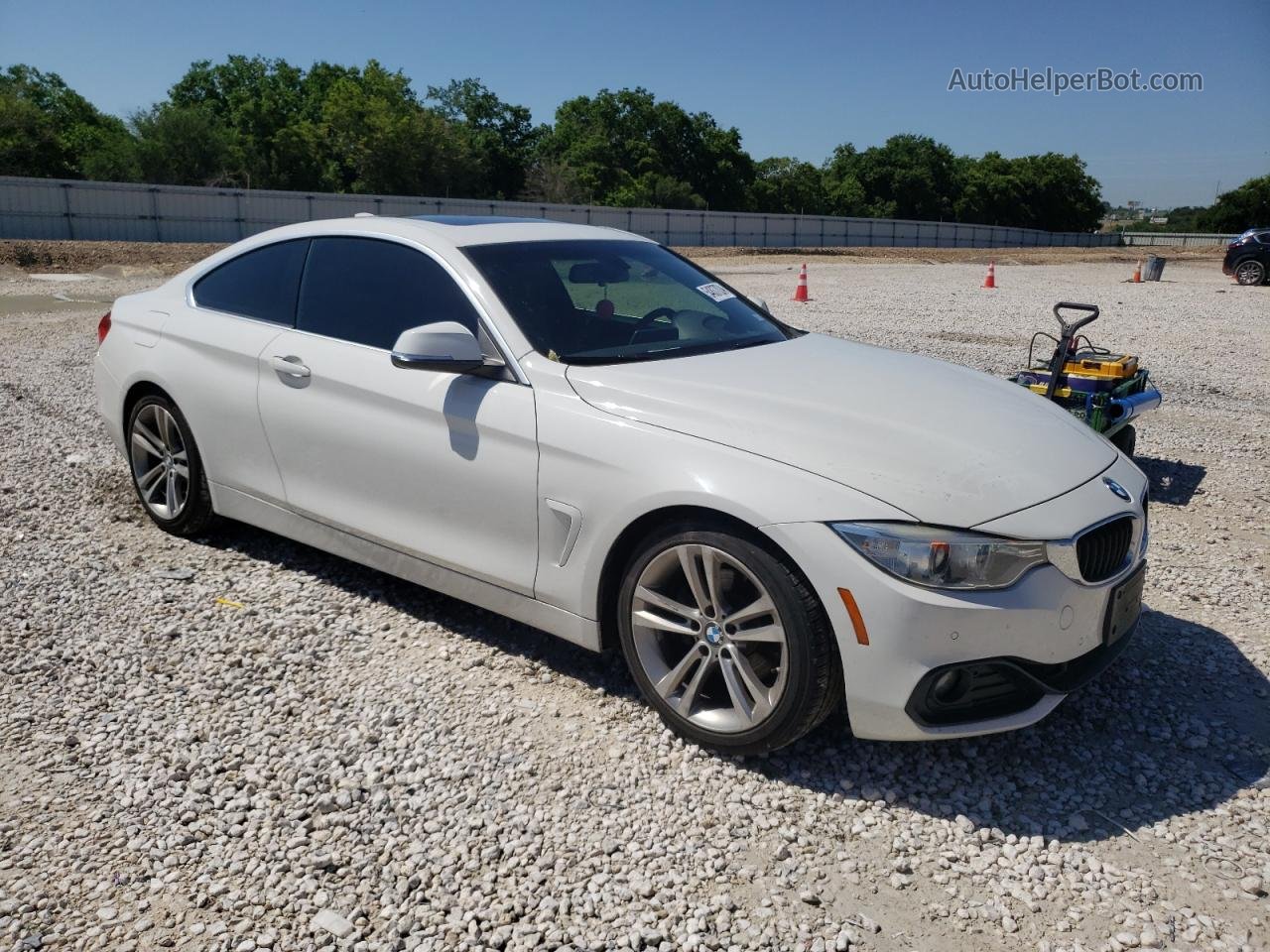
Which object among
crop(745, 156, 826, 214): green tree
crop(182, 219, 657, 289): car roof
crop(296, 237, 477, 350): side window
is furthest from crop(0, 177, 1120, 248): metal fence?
crop(745, 156, 826, 214): green tree

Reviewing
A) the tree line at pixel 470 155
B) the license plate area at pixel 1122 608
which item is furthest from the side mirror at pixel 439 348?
the tree line at pixel 470 155

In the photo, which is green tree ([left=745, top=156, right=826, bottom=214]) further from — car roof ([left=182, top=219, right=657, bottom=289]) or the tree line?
car roof ([left=182, top=219, right=657, bottom=289])

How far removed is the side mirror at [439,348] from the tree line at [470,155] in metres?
67.9

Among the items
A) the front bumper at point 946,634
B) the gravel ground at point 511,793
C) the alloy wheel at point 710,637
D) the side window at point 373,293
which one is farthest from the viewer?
the side window at point 373,293

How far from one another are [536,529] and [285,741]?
43.6 inches

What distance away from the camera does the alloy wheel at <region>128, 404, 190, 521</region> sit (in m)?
5.07

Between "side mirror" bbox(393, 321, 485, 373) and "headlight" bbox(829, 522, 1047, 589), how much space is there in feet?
4.91

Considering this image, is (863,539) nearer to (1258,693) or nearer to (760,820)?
(760,820)

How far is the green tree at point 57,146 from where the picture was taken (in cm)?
6019

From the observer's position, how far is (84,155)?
65812mm

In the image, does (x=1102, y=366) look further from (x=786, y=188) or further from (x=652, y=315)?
(x=786, y=188)

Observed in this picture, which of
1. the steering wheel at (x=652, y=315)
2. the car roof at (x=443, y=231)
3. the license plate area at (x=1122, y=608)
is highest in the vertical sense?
the car roof at (x=443, y=231)

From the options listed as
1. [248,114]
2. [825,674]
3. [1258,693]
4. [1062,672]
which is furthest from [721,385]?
[248,114]

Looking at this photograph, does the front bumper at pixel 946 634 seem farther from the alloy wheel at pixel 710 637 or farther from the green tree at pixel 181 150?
the green tree at pixel 181 150
